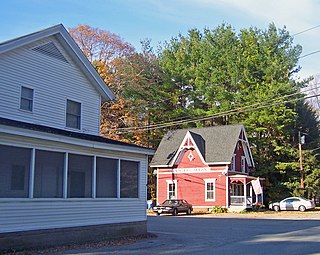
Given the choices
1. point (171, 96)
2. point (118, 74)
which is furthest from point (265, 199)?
point (118, 74)

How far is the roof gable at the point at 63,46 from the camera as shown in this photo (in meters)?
18.4

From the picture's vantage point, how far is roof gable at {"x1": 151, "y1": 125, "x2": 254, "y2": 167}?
1795 inches

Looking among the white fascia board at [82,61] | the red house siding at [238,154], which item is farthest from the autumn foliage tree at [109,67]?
the white fascia board at [82,61]

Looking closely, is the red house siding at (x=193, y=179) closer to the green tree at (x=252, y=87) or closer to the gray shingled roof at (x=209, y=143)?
the gray shingled roof at (x=209, y=143)

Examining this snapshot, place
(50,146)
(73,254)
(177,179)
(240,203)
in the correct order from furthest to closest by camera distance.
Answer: (177,179) < (240,203) < (50,146) < (73,254)

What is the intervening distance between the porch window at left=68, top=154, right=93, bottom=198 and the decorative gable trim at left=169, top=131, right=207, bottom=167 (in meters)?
29.6

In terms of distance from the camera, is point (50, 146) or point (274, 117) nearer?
point (50, 146)

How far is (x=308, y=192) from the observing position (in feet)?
168

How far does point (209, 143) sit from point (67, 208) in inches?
1306

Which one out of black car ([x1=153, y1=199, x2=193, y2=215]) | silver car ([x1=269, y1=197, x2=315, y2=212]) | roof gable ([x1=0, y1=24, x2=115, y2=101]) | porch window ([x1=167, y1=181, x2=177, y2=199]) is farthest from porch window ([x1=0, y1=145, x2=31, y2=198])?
silver car ([x1=269, y1=197, x2=315, y2=212])

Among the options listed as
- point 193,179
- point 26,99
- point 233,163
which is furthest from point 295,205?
point 26,99

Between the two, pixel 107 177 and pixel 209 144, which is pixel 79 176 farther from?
pixel 209 144

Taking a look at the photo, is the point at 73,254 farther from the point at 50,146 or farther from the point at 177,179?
the point at 177,179

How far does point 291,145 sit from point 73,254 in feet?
154
